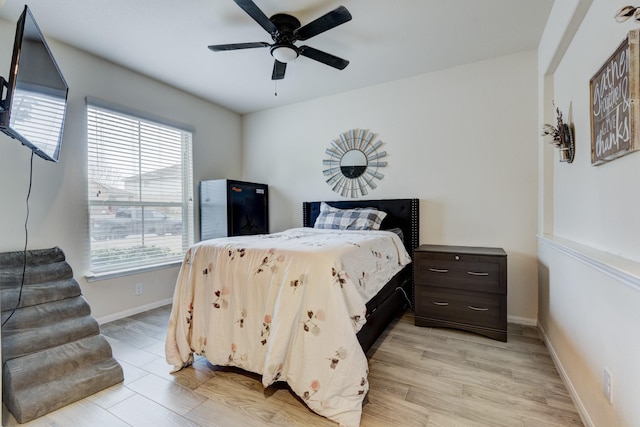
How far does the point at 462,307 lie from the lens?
98.3 inches

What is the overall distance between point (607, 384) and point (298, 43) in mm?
3057

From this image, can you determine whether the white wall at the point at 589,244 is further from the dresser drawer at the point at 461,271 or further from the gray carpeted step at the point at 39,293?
the gray carpeted step at the point at 39,293

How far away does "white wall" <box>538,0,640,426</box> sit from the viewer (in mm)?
1112

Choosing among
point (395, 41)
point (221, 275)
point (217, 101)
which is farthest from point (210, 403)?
point (217, 101)

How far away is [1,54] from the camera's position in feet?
7.41

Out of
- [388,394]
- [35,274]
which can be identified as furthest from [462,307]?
[35,274]

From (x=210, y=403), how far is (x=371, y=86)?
3468mm

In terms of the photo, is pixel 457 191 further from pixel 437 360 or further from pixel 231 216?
pixel 231 216

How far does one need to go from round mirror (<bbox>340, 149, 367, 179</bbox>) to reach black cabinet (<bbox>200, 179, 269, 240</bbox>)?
1.30 metres

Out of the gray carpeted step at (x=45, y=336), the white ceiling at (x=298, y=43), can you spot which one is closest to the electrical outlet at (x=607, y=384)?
the white ceiling at (x=298, y=43)

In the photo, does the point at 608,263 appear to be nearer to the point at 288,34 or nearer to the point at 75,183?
the point at 288,34

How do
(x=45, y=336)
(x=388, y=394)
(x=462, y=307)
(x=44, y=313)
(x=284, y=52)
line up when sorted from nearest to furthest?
1. (x=388, y=394)
2. (x=45, y=336)
3. (x=44, y=313)
4. (x=284, y=52)
5. (x=462, y=307)

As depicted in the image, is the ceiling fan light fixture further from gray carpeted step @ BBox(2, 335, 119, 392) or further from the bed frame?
gray carpeted step @ BBox(2, 335, 119, 392)

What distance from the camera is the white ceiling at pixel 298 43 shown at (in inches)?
83.5
